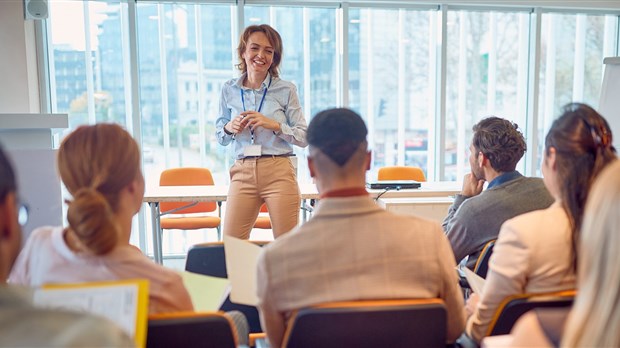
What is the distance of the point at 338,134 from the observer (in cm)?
128

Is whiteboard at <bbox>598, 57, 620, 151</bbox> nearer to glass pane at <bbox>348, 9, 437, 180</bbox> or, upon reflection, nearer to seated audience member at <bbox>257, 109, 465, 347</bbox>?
glass pane at <bbox>348, 9, 437, 180</bbox>

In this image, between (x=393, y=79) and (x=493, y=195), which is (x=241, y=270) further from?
(x=393, y=79)

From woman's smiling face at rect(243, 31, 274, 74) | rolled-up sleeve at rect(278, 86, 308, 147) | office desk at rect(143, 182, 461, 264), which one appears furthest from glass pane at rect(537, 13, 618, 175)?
woman's smiling face at rect(243, 31, 274, 74)

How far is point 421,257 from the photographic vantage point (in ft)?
3.98

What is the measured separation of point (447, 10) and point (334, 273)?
473 centimetres

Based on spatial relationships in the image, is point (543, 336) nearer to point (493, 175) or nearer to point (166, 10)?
point (493, 175)

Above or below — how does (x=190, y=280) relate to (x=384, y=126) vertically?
below

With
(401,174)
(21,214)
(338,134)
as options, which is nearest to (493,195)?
(338,134)

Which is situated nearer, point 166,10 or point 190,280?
point 190,280

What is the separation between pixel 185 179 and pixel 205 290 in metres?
3.00

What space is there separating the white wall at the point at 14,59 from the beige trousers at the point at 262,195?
2.88 metres

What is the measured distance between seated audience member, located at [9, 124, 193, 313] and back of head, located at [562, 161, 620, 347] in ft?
2.83

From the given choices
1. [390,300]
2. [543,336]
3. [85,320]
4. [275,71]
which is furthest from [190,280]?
[275,71]

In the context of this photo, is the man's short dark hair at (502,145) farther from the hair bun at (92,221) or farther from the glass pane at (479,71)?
the glass pane at (479,71)
